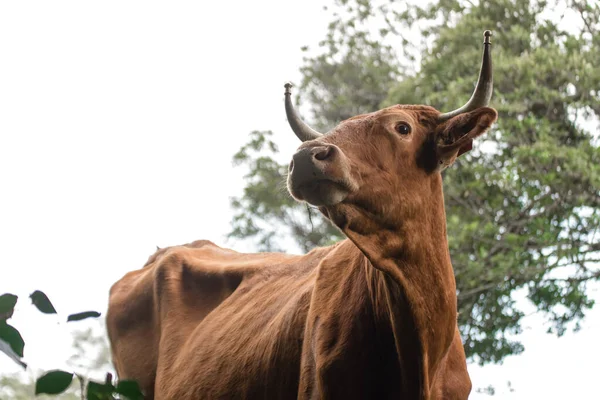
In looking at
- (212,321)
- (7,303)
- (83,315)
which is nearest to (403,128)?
(212,321)

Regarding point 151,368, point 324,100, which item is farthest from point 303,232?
point 151,368

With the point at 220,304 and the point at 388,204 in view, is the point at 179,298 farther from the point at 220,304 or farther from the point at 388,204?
the point at 388,204

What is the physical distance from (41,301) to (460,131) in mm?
2490

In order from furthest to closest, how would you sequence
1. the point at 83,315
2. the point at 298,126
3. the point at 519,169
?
the point at 519,169, the point at 298,126, the point at 83,315

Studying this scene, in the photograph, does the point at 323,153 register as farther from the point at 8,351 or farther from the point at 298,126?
A: the point at 8,351

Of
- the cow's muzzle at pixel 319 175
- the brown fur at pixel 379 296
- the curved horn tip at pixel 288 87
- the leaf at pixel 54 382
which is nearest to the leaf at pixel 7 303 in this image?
the leaf at pixel 54 382

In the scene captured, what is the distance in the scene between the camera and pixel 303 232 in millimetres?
19672

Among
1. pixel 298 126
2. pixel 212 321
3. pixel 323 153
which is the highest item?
pixel 298 126

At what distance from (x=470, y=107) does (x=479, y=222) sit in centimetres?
923

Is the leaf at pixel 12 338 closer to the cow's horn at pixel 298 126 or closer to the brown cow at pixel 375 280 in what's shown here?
the brown cow at pixel 375 280

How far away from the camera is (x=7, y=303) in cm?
132

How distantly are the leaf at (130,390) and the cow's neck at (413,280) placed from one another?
190cm

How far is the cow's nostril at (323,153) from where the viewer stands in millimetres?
3041

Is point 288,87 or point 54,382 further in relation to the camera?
point 288,87
